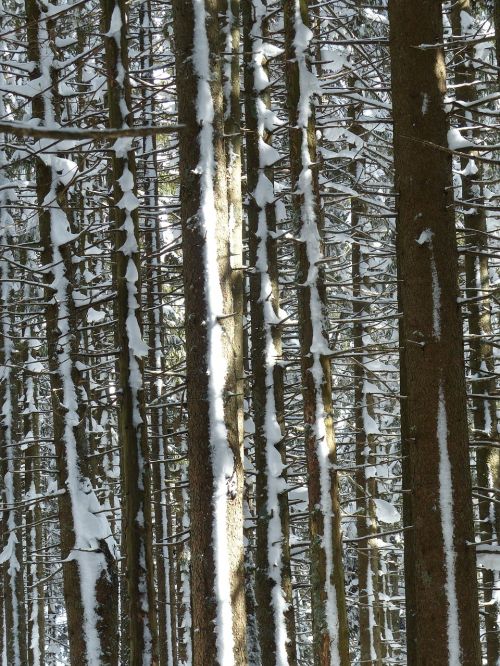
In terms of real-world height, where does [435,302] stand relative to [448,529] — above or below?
above

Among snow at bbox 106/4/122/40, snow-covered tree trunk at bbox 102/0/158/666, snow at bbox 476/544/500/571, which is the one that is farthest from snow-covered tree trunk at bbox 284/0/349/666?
snow at bbox 476/544/500/571

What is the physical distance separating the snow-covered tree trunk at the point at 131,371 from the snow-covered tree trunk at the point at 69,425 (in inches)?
12.1

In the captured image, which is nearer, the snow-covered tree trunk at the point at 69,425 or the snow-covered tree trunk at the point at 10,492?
the snow-covered tree trunk at the point at 69,425

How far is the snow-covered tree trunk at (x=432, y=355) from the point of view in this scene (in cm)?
638

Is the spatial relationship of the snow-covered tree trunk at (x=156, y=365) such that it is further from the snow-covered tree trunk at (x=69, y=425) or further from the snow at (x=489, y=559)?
the snow at (x=489, y=559)

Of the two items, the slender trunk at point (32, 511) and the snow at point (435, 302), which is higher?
the snow at point (435, 302)

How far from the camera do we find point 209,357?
6488mm

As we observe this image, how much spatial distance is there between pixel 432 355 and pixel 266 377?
17.7 feet

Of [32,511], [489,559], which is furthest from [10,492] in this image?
[489,559]

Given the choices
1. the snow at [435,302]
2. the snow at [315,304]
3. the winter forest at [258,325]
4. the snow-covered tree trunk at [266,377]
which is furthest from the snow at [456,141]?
the snow-covered tree trunk at [266,377]

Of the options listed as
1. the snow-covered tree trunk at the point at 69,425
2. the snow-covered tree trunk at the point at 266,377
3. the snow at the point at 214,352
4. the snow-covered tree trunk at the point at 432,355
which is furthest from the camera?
the snow-covered tree trunk at the point at 266,377

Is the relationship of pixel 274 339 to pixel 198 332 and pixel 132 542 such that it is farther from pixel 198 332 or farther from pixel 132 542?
pixel 198 332

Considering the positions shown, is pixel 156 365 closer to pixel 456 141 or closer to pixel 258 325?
pixel 258 325

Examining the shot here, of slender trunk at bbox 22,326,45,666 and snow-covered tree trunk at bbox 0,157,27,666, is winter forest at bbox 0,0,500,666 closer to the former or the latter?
snow-covered tree trunk at bbox 0,157,27,666
